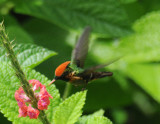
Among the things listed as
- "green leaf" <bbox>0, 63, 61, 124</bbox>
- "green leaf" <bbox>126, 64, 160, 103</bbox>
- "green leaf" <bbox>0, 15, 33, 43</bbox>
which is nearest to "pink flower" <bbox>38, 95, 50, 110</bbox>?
"green leaf" <bbox>0, 63, 61, 124</bbox>

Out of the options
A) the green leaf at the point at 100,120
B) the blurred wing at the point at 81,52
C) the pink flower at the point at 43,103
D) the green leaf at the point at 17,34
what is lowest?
the green leaf at the point at 100,120

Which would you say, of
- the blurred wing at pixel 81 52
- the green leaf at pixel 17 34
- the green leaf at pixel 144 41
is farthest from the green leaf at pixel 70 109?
the green leaf at pixel 144 41

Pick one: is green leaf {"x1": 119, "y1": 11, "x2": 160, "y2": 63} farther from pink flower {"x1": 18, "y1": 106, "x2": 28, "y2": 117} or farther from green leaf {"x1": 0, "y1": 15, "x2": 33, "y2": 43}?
pink flower {"x1": 18, "y1": 106, "x2": 28, "y2": 117}

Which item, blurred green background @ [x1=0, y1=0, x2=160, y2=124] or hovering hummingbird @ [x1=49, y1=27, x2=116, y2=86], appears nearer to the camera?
hovering hummingbird @ [x1=49, y1=27, x2=116, y2=86]

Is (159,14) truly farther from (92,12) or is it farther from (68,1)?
(68,1)

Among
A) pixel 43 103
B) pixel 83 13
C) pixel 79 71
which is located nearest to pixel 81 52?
pixel 79 71

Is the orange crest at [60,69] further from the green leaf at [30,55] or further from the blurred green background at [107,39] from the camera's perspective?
the blurred green background at [107,39]

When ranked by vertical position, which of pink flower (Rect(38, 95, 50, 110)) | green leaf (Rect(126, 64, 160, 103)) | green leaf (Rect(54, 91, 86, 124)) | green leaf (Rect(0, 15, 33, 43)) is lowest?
green leaf (Rect(126, 64, 160, 103))
